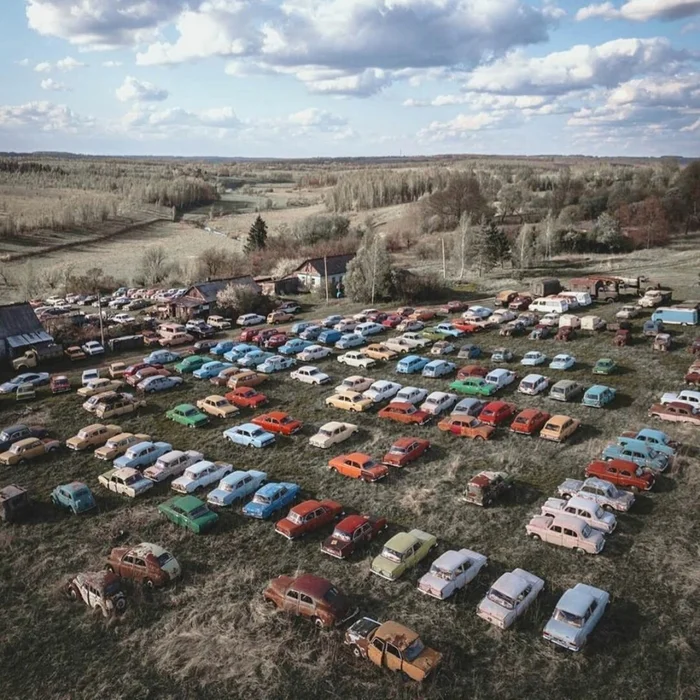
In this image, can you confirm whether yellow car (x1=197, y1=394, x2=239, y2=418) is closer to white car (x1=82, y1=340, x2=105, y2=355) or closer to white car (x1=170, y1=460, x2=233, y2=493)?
white car (x1=170, y1=460, x2=233, y2=493)

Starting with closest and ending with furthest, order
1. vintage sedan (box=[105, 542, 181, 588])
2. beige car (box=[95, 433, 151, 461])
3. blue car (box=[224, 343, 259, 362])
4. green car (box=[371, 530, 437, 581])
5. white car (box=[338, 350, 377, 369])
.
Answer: green car (box=[371, 530, 437, 581]) → vintage sedan (box=[105, 542, 181, 588]) → beige car (box=[95, 433, 151, 461]) → white car (box=[338, 350, 377, 369]) → blue car (box=[224, 343, 259, 362])

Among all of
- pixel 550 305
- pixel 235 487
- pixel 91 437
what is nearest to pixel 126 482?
pixel 235 487

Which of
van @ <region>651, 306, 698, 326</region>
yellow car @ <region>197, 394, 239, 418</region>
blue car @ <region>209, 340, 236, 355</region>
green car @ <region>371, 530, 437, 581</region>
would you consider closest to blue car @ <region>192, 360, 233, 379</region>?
blue car @ <region>209, 340, 236, 355</region>

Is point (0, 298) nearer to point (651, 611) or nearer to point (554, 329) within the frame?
point (554, 329)

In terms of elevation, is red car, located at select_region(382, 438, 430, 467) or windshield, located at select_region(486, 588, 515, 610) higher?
windshield, located at select_region(486, 588, 515, 610)

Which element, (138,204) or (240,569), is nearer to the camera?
(240,569)

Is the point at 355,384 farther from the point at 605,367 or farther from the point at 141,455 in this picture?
the point at 605,367

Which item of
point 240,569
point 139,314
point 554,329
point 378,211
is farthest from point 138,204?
point 240,569
